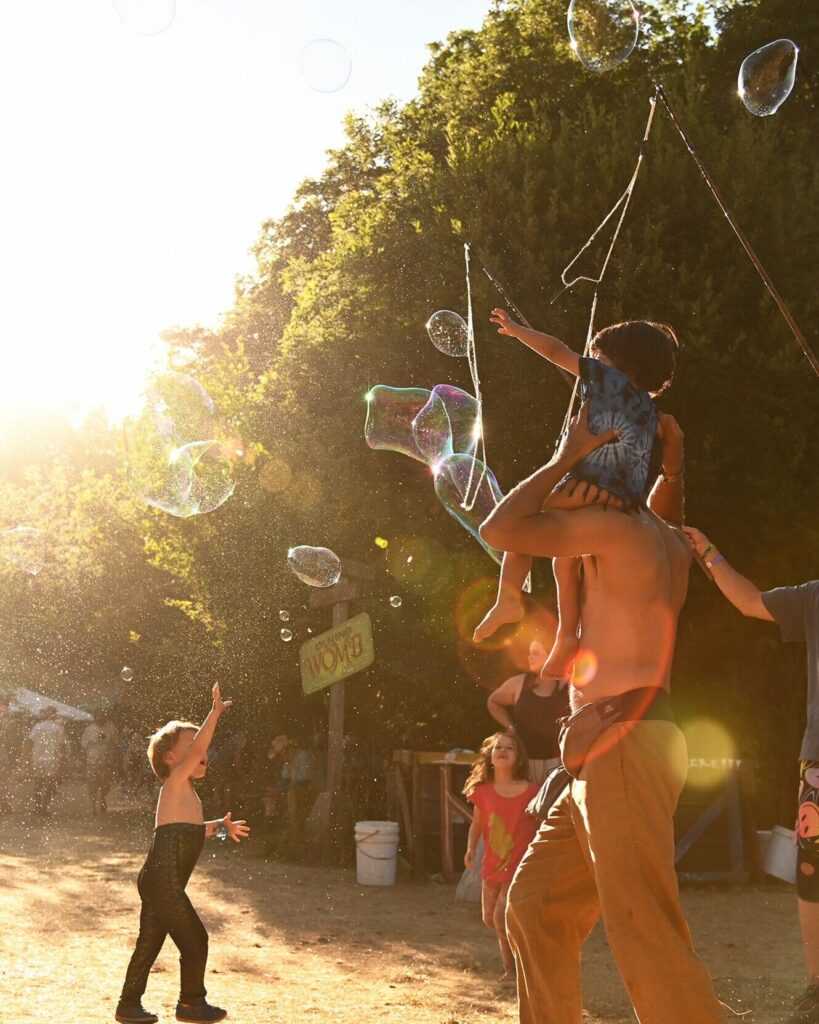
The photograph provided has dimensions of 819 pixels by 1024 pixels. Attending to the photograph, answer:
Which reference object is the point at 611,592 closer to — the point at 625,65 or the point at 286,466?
the point at 286,466

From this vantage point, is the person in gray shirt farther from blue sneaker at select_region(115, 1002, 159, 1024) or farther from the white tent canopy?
the white tent canopy

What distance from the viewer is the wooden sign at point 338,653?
13867 millimetres

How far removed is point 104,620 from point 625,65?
22502mm

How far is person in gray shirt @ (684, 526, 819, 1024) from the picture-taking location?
16.3 ft

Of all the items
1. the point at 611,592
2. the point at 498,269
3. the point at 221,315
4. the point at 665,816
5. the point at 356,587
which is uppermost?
the point at 221,315

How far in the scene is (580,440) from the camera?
11.0ft

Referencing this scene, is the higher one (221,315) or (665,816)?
(221,315)

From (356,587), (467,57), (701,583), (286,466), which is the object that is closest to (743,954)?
(701,583)

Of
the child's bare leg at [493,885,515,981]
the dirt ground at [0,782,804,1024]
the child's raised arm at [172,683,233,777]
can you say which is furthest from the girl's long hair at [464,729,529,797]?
the child's raised arm at [172,683,233,777]

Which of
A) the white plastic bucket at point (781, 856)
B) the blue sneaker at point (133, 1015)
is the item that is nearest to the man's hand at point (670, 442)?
A: the blue sneaker at point (133, 1015)

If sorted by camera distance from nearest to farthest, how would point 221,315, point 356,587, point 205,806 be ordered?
1. point 356,587
2. point 205,806
3. point 221,315

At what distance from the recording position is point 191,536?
20.3 m

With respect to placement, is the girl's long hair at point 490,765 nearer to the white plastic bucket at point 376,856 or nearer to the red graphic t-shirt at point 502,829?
the red graphic t-shirt at point 502,829

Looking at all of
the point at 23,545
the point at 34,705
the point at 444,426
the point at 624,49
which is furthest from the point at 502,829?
the point at 34,705
